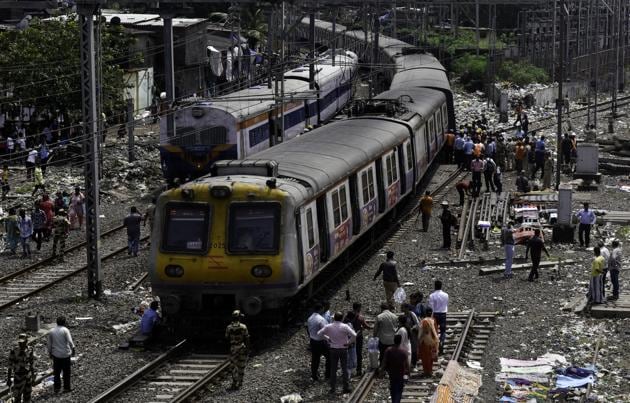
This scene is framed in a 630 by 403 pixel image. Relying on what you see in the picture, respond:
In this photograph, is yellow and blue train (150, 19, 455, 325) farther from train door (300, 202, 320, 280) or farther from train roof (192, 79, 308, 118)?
train roof (192, 79, 308, 118)

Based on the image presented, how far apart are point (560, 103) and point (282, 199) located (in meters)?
18.2

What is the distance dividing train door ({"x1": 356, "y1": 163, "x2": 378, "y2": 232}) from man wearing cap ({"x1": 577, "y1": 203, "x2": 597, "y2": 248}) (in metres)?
4.32

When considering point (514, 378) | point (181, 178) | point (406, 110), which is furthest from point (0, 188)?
point (514, 378)

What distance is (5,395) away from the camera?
16.1m

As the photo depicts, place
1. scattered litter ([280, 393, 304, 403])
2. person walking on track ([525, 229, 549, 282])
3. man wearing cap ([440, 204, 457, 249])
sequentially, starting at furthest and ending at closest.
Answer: man wearing cap ([440, 204, 457, 249])
person walking on track ([525, 229, 549, 282])
scattered litter ([280, 393, 304, 403])

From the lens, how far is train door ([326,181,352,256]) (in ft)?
68.8

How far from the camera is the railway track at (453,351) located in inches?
627

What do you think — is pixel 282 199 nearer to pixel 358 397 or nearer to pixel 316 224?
pixel 316 224

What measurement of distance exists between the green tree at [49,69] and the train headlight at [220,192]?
2156 cm

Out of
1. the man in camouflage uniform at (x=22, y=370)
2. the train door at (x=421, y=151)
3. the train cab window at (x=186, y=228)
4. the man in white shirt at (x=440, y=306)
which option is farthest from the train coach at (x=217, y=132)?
the man in camouflage uniform at (x=22, y=370)

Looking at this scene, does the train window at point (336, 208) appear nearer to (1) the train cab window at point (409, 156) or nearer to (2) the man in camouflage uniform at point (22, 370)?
(2) the man in camouflage uniform at point (22, 370)

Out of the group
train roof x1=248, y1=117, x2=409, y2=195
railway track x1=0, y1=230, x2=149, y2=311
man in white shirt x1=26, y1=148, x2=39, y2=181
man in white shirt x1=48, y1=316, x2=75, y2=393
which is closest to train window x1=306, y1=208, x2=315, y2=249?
train roof x1=248, y1=117, x2=409, y2=195

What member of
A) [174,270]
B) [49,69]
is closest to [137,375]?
[174,270]

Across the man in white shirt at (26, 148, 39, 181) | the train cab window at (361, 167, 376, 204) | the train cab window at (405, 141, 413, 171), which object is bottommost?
the man in white shirt at (26, 148, 39, 181)
